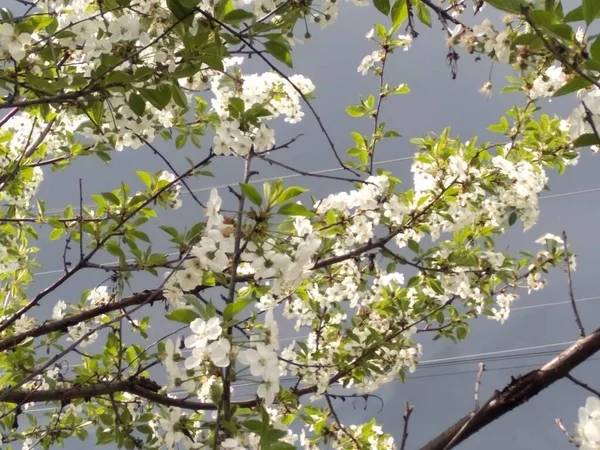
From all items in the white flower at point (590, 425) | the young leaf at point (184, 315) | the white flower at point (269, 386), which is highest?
the young leaf at point (184, 315)

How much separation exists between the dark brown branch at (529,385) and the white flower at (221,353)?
0.32 metres

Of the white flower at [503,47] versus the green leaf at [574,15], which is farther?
the white flower at [503,47]

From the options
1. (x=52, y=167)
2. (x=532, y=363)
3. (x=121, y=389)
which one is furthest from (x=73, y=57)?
(x=532, y=363)

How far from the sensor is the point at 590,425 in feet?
1.97

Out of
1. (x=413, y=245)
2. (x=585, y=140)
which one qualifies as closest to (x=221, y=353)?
(x=585, y=140)

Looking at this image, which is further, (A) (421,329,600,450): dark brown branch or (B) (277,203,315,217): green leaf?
(B) (277,203,315,217): green leaf

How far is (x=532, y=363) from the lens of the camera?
446 centimetres

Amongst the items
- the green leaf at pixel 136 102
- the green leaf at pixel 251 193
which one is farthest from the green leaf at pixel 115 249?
the green leaf at pixel 251 193

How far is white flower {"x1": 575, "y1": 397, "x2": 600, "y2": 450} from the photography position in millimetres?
594

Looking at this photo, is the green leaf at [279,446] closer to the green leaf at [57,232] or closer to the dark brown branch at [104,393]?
the dark brown branch at [104,393]

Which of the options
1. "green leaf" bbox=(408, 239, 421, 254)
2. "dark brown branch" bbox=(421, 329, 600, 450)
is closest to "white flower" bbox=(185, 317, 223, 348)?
"dark brown branch" bbox=(421, 329, 600, 450)

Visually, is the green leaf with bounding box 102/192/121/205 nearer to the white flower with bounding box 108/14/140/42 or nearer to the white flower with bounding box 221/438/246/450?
the white flower with bounding box 108/14/140/42

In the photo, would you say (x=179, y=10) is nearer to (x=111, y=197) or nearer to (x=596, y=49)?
(x=596, y=49)

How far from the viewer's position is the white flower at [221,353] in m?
0.86
